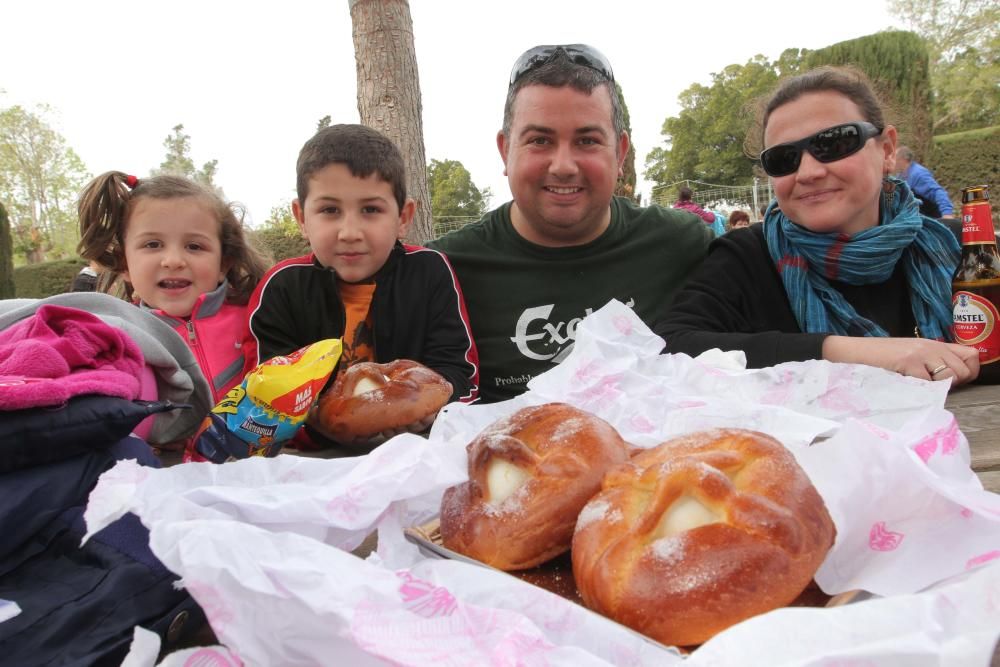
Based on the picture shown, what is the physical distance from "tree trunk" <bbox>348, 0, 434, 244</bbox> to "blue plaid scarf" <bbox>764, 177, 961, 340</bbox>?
9.65 feet

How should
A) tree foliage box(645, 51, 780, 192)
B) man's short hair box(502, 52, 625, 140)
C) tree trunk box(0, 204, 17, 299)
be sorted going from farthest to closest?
tree foliage box(645, 51, 780, 192) → tree trunk box(0, 204, 17, 299) → man's short hair box(502, 52, 625, 140)

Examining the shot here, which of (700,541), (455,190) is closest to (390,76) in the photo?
(700,541)

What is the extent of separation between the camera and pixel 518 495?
3.22 ft

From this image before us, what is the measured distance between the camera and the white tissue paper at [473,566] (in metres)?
0.65

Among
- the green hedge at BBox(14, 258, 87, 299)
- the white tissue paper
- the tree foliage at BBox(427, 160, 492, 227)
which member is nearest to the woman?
the white tissue paper

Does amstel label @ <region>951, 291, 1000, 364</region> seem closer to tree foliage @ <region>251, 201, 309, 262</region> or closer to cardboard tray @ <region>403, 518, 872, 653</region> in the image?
cardboard tray @ <region>403, 518, 872, 653</region>

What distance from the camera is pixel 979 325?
191 cm

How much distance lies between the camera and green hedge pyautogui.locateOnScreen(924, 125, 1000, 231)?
2058 centimetres

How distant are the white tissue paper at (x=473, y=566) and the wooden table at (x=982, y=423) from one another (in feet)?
0.55

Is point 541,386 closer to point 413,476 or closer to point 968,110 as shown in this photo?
point 413,476

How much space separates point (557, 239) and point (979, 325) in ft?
4.99

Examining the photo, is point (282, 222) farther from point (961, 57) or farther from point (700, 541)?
point (961, 57)

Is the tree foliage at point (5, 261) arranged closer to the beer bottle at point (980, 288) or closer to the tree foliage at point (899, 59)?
the beer bottle at point (980, 288)

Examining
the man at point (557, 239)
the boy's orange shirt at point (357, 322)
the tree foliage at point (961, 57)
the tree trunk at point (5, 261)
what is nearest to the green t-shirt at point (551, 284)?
the man at point (557, 239)
